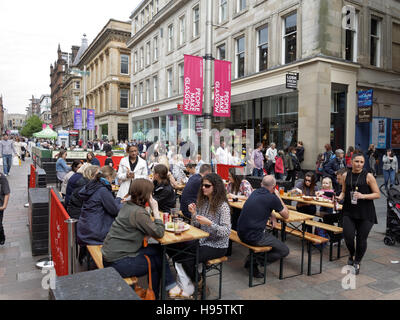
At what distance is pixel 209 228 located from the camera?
4.18 meters

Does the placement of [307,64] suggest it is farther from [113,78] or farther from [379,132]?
[113,78]

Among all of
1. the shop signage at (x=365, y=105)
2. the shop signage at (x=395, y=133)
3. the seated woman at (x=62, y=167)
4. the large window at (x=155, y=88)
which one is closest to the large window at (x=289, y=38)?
the shop signage at (x=365, y=105)

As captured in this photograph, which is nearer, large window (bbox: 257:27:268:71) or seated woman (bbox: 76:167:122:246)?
seated woman (bbox: 76:167:122:246)

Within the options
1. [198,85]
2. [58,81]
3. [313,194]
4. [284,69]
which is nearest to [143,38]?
[284,69]

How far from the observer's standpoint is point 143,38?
32969mm

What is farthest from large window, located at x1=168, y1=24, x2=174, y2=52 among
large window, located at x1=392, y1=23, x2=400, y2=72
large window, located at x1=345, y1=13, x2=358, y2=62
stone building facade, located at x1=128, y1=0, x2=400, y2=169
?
large window, located at x1=392, y1=23, x2=400, y2=72

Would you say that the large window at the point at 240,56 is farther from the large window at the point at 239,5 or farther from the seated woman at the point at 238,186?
the seated woman at the point at 238,186

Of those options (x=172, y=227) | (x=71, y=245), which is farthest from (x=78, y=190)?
(x=71, y=245)

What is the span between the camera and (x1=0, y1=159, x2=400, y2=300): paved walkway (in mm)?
4191

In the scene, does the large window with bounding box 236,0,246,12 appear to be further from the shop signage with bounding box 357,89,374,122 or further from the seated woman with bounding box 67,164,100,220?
the seated woman with bounding box 67,164,100,220

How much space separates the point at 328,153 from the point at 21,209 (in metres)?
11.3

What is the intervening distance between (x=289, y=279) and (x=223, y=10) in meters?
20.0

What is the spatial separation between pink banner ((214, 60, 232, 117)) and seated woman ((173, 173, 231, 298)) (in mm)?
8335
